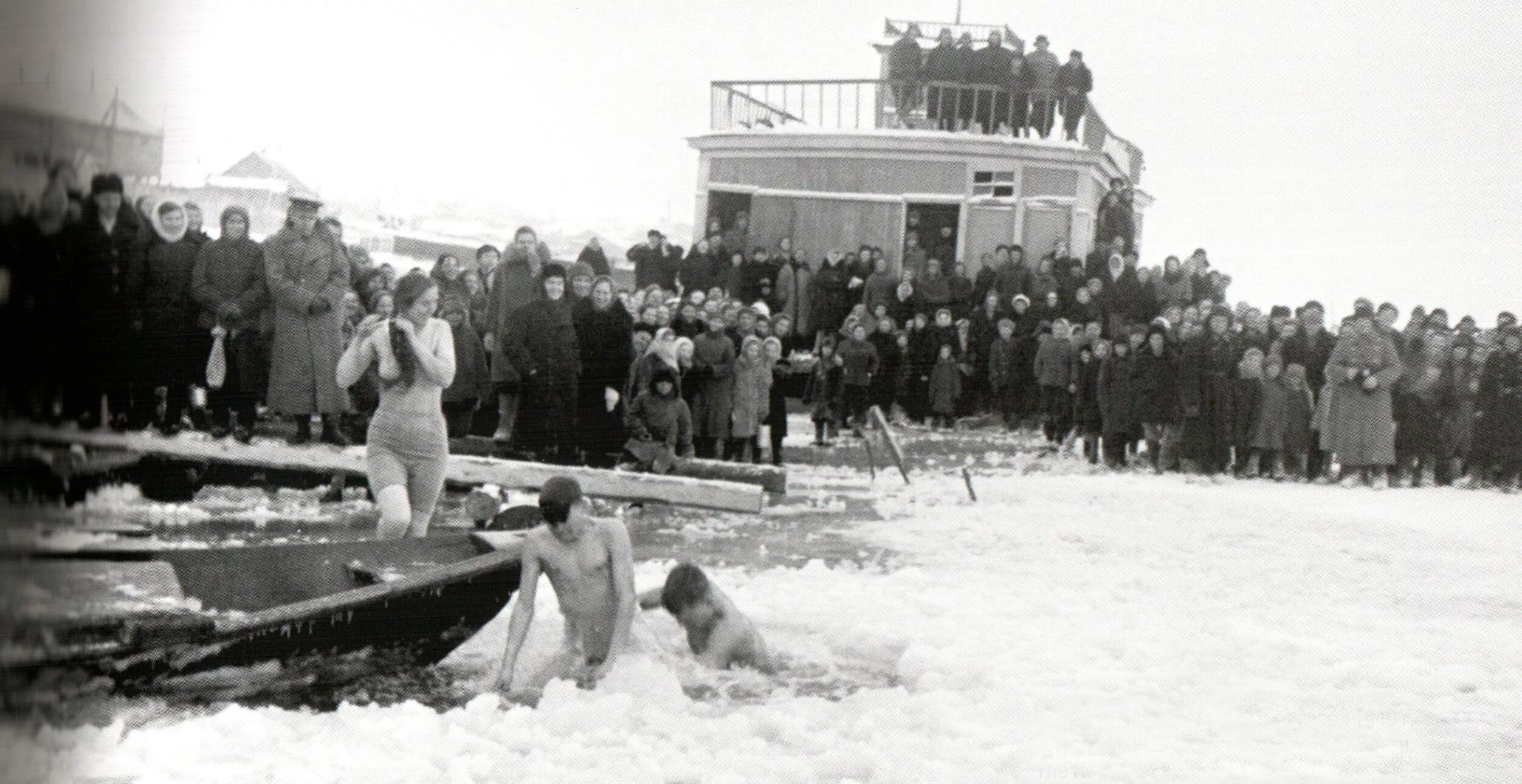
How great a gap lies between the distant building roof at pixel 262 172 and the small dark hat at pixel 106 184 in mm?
6283

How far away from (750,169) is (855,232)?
1.98 m

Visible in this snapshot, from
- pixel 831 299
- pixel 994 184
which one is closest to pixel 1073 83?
pixel 994 184

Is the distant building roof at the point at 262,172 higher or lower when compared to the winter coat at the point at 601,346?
higher

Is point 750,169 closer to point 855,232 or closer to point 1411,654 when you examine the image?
point 855,232

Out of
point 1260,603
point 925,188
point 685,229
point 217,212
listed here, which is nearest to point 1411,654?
point 1260,603

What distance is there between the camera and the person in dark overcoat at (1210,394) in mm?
14258

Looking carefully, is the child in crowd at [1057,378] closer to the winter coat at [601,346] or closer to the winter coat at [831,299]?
the winter coat at [831,299]

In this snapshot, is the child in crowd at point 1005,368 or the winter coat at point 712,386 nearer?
the winter coat at point 712,386

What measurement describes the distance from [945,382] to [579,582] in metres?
13.4

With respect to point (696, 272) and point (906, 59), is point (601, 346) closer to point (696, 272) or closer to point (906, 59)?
point (696, 272)

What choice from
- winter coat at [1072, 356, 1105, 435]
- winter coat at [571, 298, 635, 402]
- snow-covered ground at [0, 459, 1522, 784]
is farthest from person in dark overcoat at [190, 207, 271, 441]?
winter coat at [1072, 356, 1105, 435]

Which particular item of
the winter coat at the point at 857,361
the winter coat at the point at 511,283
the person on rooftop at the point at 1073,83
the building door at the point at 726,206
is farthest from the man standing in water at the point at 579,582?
the building door at the point at 726,206

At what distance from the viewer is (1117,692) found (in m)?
5.63

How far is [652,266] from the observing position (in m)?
18.6
